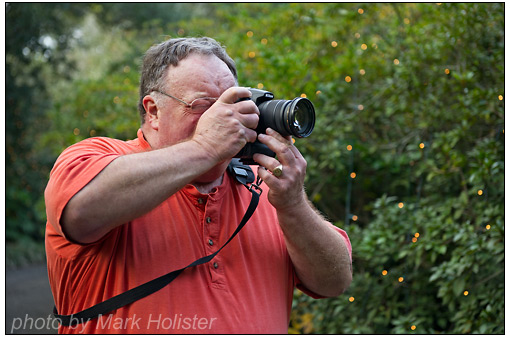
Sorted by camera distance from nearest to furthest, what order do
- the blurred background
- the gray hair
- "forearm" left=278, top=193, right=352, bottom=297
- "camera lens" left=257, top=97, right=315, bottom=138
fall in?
"camera lens" left=257, top=97, right=315, bottom=138 → "forearm" left=278, top=193, right=352, bottom=297 → the gray hair → the blurred background

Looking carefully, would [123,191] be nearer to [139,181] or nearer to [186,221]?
[139,181]

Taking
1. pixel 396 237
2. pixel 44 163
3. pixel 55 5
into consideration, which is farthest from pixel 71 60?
pixel 396 237

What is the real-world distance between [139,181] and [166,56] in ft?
2.14

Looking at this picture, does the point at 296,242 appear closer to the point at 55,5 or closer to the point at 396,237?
the point at 396,237

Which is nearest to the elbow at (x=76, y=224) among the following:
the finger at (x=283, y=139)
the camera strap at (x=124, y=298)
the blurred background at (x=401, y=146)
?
the camera strap at (x=124, y=298)

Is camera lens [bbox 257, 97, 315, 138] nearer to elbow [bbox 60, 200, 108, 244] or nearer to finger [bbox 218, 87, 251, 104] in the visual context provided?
finger [bbox 218, 87, 251, 104]

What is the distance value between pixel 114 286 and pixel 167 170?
429 millimetres

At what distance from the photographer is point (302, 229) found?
1.80 m

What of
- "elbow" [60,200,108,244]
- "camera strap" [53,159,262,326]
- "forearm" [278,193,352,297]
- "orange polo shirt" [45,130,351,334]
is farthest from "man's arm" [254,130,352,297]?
"elbow" [60,200,108,244]

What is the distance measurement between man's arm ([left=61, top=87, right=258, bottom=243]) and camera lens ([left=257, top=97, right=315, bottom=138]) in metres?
0.16

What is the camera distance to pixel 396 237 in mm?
3326

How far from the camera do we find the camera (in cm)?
168

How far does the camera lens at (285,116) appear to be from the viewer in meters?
1.68

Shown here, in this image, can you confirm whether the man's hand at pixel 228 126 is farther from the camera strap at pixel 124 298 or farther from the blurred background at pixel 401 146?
the blurred background at pixel 401 146
